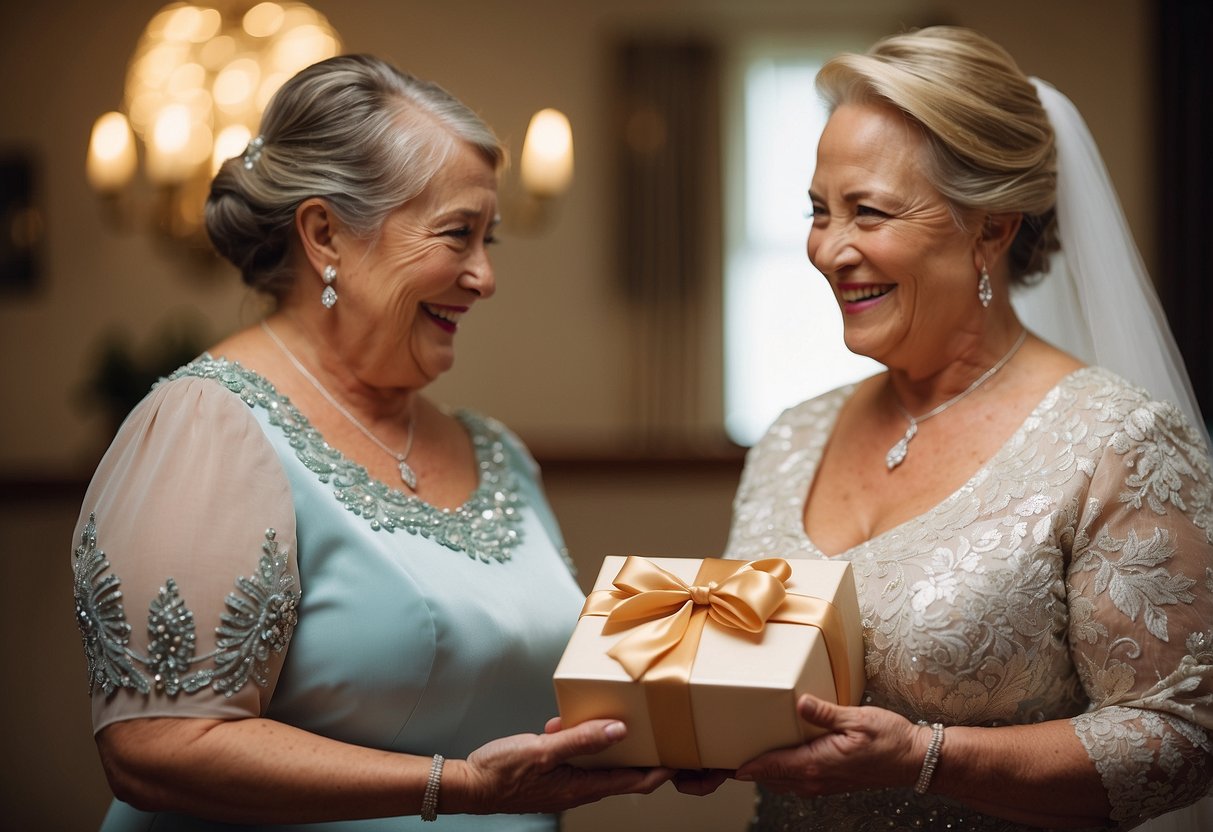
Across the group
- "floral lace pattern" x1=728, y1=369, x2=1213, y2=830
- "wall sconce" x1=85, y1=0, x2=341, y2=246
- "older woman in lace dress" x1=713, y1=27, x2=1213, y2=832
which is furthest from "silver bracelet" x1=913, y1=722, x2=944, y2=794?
"wall sconce" x1=85, y1=0, x2=341, y2=246

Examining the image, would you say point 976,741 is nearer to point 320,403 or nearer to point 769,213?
point 320,403

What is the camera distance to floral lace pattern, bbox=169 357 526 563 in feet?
6.70

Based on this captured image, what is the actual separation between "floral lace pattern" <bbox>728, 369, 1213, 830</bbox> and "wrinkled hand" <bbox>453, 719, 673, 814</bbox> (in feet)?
1.46

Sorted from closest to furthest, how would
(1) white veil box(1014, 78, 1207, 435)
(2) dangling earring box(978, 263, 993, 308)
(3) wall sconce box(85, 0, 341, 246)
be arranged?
(2) dangling earring box(978, 263, 993, 308), (1) white veil box(1014, 78, 1207, 435), (3) wall sconce box(85, 0, 341, 246)

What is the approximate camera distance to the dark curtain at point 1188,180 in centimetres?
696

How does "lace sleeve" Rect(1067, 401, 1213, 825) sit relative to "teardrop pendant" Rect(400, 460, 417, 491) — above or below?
below

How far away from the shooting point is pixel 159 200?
3816mm

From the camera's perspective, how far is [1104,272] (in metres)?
2.30

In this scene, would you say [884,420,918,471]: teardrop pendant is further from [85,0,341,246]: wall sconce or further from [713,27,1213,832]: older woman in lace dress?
[85,0,341,246]: wall sconce

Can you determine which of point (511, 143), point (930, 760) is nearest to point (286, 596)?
point (930, 760)

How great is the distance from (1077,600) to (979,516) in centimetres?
19

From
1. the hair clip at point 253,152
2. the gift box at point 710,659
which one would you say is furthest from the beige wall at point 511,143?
the gift box at point 710,659

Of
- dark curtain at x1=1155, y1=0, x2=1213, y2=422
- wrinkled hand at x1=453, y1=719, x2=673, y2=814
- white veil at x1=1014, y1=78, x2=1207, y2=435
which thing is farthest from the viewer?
dark curtain at x1=1155, y1=0, x2=1213, y2=422

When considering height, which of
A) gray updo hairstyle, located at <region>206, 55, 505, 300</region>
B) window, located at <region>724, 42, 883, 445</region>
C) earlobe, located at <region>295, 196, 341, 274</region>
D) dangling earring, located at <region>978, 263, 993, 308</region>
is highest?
gray updo hairstyle, located at <region>206, 55, 505, 300</region>
